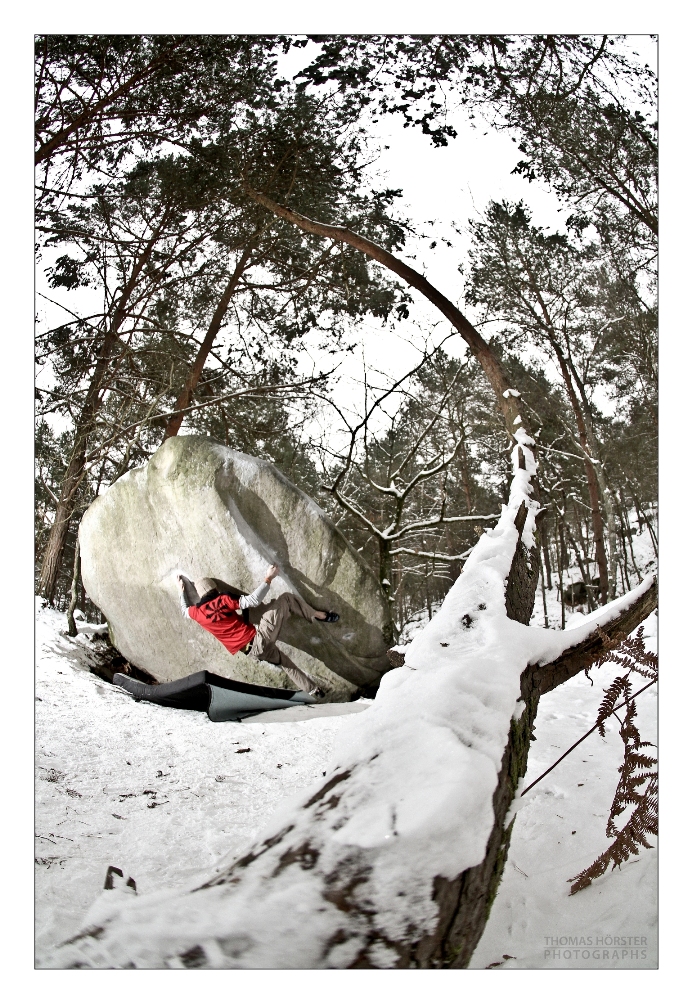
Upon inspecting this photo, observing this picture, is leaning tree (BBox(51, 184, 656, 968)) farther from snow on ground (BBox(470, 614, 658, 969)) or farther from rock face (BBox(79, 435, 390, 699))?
rock face (BBox(79, 435, 390, 699))

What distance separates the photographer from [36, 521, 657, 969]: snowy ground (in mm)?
1551

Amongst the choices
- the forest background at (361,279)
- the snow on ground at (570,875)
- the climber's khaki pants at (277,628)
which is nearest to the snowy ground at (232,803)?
the snow on ground at (570,875)

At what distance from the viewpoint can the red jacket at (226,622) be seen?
1.99 m

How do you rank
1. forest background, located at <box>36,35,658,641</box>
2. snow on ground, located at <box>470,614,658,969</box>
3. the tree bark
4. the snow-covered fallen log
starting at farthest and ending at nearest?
the tree bark
forest background, located at <box>36,35,658,641</box>
snow on ground, located at <box>470,614,658,969</box>
the snow-covered fallen log

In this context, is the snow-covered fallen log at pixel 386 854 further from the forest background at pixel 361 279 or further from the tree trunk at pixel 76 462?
the tree trunk at pixel 76 462

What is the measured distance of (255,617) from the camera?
201 centimetres

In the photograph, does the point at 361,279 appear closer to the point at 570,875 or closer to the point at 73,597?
the point at 73,597

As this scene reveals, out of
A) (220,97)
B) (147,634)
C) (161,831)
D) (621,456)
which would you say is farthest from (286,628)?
(220,97)

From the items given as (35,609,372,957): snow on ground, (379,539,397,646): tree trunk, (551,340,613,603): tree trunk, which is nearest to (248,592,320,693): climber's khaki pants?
(35,609,372,957): snow on ground

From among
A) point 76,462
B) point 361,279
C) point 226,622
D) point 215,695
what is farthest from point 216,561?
point 361,279

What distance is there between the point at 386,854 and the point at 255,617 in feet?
3.32

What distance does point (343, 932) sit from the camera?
3.57 feet

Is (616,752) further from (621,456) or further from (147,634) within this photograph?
(147,634)

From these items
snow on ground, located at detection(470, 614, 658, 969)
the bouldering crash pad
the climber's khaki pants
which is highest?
the climber's khaki pants
